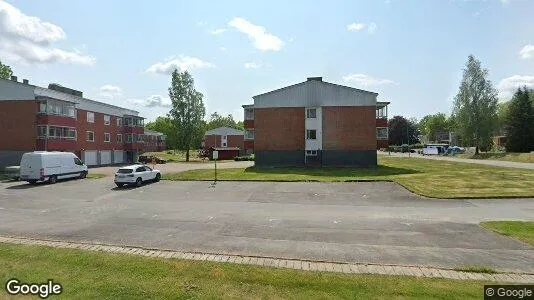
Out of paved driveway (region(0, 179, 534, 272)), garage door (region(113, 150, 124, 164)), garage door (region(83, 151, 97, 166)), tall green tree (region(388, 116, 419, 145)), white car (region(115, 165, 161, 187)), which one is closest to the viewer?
paved driveway (region(0, 179, 534, 272))

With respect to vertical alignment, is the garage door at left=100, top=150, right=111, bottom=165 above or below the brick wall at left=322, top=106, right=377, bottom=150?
below

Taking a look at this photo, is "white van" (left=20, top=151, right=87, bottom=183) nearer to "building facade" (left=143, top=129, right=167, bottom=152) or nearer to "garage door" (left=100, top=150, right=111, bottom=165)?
"garage door" (left=100, top=150, right=111, bottom=165)

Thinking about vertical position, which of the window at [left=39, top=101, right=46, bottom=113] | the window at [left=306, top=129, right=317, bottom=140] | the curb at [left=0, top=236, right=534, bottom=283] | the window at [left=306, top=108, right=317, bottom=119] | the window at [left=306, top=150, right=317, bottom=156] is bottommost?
the curb at [left=0, top=236, right=534, bottom=283]

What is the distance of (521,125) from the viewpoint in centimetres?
6938

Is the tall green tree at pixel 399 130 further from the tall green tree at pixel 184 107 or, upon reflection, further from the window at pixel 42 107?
the window at pixel 42 107

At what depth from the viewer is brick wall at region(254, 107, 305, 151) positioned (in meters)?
44.5

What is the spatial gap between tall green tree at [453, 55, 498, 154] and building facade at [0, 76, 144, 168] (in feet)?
219

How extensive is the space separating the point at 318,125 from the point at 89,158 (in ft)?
113

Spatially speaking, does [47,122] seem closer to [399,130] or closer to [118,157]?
[118,157]

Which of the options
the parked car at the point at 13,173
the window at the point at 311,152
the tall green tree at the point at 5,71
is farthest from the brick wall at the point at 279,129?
the tall green tree at the point at 5,71

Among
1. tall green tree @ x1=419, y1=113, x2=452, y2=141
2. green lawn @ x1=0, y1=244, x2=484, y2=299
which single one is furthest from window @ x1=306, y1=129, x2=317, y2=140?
tall green tree @ x1=419, y1=113, x2=452, y2=141

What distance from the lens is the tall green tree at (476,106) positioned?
70.5 metres

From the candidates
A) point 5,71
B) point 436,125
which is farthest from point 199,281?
point 436,125

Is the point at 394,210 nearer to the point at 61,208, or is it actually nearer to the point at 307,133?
the point at 61,208
